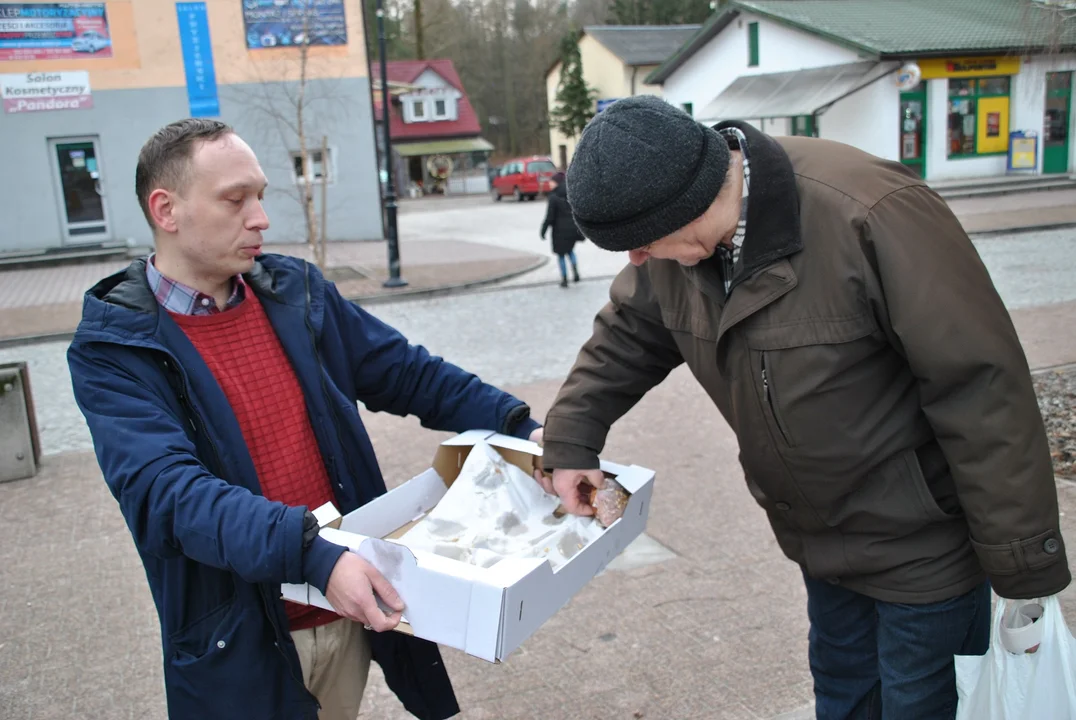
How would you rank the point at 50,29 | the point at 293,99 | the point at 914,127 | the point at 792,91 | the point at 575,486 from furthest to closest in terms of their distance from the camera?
the point at 792,91, the point at 914,127, the point at 293,99, the point at 50,29, the point at 575,486

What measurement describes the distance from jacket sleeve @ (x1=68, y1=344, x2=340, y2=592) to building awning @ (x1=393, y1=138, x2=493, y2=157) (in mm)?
43914

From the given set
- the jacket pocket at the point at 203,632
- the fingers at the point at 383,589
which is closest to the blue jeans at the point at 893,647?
the fingers at the point at 383,589

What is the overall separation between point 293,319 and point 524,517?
33.1 inches

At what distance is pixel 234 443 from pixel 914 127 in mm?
28514

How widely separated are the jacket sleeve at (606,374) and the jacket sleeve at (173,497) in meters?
0.82

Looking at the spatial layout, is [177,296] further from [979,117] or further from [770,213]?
[979,117]

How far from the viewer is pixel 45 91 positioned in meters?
19.9

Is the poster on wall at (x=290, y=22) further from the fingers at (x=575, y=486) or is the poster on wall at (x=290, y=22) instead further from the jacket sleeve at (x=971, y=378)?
the jacket sleeve at (x=971, y=378)

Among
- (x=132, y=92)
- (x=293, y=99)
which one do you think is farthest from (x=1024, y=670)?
(x=132, y=92)

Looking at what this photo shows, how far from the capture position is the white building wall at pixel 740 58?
28.8 m

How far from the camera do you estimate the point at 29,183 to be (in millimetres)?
20219

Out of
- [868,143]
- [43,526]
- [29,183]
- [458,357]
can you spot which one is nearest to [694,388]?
[458,357]

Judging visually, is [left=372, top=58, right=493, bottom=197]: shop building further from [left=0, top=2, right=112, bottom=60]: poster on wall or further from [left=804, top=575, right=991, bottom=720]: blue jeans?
[left=804, top=575, right=991, bottom=720]: blue jeans

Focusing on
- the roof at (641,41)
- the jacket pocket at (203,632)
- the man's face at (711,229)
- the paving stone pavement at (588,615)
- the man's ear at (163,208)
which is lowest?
the paving stone pavement at (588,615)
